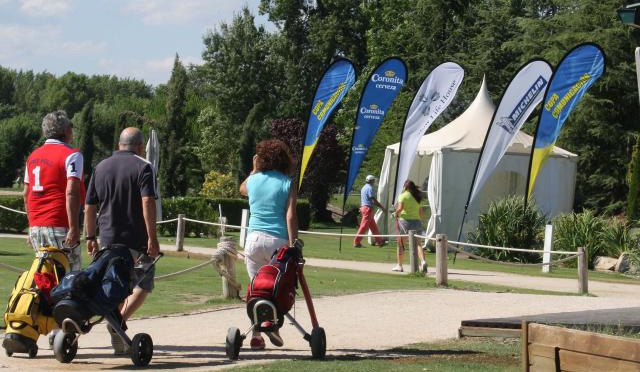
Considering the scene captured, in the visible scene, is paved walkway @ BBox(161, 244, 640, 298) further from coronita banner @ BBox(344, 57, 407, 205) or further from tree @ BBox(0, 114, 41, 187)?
tree @ BBox(0, 114, 41, 187)

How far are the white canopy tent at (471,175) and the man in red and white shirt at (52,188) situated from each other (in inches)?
803

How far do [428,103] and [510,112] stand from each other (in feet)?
8.87

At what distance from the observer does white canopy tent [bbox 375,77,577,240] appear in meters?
29.4

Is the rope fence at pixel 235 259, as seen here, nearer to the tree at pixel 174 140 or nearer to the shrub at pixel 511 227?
the shrub at pixel 511 227

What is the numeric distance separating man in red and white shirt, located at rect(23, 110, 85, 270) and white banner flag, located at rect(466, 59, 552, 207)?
1603 cm

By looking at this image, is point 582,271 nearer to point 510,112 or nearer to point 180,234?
point 510,112

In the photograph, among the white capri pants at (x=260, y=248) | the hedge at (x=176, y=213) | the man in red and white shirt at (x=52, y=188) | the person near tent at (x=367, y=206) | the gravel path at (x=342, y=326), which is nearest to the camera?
the gravel path at (x=342, y=326)

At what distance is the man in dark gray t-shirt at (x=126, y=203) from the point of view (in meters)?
8.96

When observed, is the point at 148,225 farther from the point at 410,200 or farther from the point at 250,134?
the point at 250,134

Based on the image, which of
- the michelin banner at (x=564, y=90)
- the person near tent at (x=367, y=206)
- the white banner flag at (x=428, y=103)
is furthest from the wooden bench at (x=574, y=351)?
the person near tent at (x=367, y=206)

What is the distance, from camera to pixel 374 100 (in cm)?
2745

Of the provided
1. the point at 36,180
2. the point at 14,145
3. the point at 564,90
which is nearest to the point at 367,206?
the point at 564,90

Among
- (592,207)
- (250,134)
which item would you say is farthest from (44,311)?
(250,134)

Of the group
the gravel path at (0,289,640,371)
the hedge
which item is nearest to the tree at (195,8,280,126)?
the hedge
